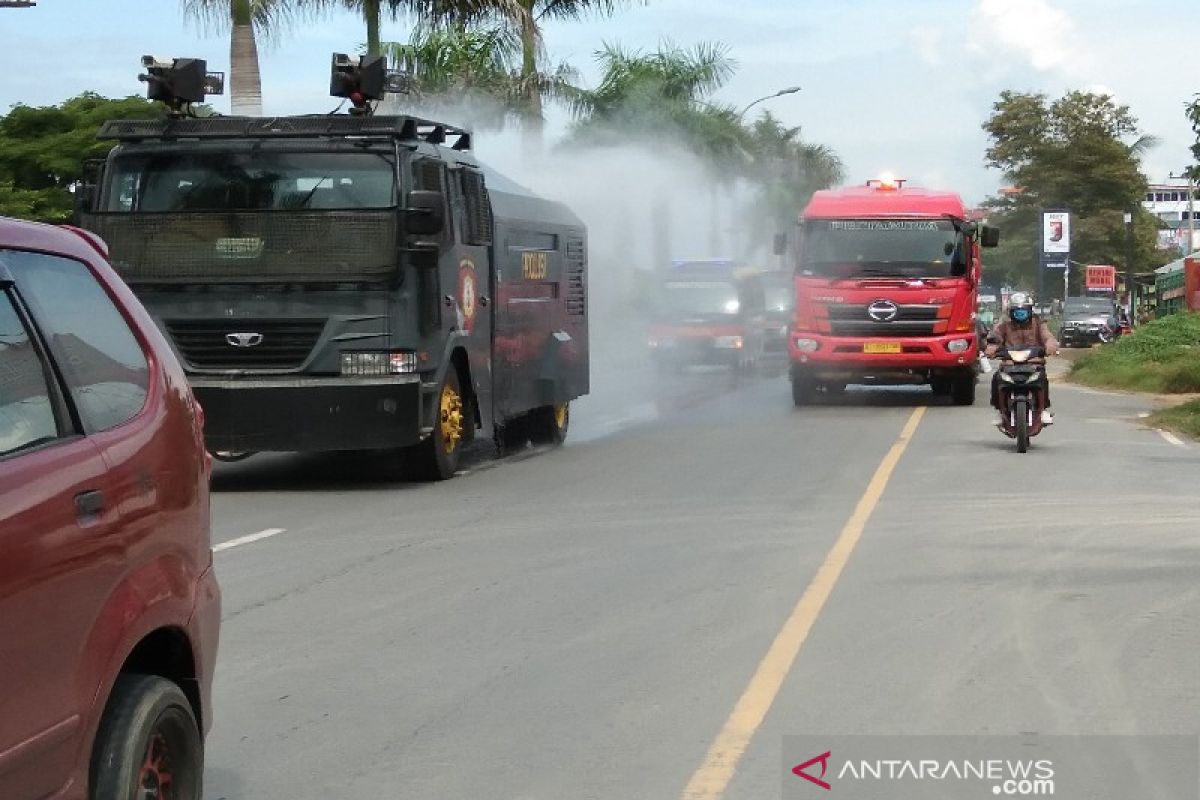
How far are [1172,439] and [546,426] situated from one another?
7000 millimetres

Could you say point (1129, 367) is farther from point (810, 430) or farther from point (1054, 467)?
point (1054, 467)

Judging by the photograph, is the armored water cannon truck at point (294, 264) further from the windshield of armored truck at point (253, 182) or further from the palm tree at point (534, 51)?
the palm tree at point (534, 51)

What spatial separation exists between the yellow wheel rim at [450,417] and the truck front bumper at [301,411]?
98 centimetres

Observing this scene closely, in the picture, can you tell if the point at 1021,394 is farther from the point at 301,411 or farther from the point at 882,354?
the point at 301,411

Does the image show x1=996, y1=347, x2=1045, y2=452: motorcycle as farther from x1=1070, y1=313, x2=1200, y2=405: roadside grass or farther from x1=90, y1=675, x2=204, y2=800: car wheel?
x1=90, y1=675, x2=204, y2=800: car wheel

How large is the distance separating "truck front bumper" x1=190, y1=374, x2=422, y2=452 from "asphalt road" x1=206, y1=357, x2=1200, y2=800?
503mm

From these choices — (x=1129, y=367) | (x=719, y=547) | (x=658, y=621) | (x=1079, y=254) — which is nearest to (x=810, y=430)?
(x=719, y=547)

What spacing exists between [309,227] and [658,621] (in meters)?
7.22

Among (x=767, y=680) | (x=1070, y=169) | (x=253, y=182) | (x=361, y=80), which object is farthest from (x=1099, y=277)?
(x=767, y=680)

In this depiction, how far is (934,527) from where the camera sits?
1284 cm

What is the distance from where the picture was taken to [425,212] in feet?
49.6

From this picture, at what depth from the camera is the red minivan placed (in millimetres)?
4035

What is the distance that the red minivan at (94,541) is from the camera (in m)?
4.04

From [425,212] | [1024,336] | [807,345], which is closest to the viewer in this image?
[425,212]
